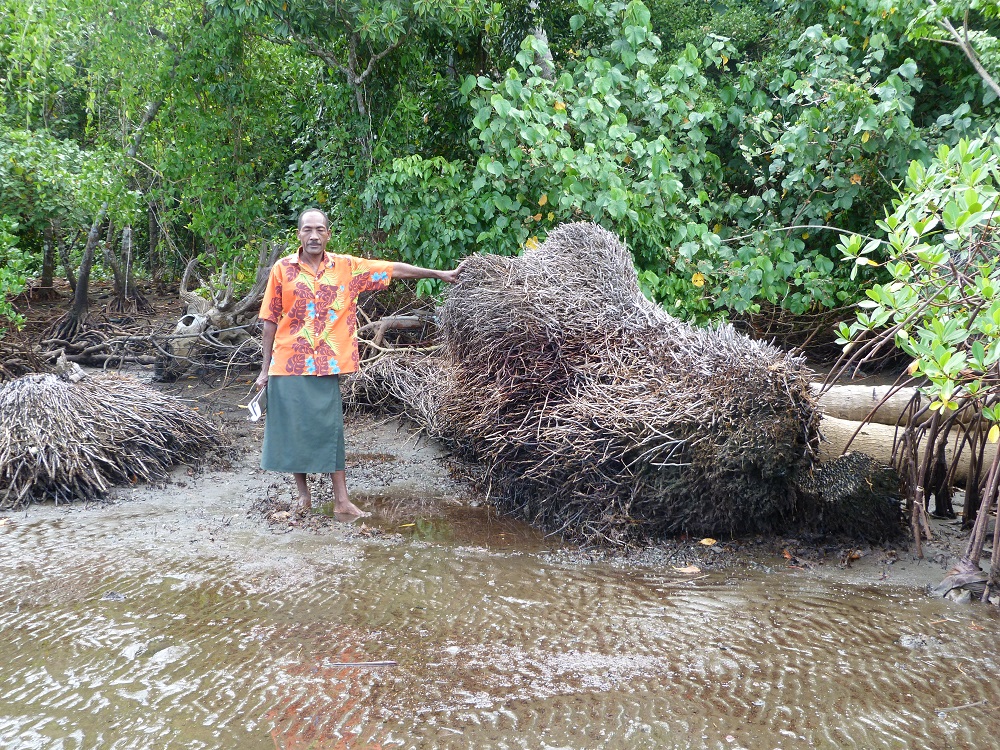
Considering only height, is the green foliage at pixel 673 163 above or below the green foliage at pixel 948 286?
above

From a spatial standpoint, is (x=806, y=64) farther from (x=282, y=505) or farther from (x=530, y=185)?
(x=282, y=505)

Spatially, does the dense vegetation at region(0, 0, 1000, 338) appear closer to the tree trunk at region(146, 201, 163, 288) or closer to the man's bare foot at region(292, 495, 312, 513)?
the man's bare foot at region(292, 495, 312, 513)

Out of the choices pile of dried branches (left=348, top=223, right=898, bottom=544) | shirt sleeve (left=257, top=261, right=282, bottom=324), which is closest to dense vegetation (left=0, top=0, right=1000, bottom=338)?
pile of dried branches (left=348, top=223, right=898, bottom=544)

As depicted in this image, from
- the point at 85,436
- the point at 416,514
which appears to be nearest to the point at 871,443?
the point at 416,514

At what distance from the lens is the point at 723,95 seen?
805 centimetres

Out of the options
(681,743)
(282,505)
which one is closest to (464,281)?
(282,505)

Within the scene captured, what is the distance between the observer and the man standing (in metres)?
5.26

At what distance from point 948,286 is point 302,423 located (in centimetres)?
372

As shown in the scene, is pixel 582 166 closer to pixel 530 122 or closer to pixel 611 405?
pixel 530 122

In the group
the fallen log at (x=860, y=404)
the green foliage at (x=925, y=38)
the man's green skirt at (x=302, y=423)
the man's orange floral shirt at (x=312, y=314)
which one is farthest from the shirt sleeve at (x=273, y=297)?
the green foliage at (x=925, y=38)

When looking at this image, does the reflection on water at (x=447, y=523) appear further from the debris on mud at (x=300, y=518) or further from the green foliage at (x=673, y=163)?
the green foliage at (x=673, y=163)

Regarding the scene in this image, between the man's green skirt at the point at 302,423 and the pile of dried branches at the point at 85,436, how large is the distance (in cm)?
146

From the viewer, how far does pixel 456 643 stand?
3.77 meters

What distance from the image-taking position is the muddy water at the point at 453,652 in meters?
3.09
